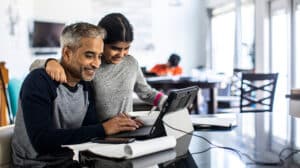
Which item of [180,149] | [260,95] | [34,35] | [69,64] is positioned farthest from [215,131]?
[34,35]

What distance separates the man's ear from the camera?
1.32 meters

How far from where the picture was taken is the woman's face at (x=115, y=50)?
5.16 feet

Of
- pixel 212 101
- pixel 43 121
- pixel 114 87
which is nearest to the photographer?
pixel 43 121

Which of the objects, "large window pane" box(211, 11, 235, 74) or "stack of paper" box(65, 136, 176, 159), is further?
"large window pane" box(211, 11, 235, 74)

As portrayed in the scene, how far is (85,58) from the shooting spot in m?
1.31

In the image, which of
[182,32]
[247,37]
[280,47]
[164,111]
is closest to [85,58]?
[164,111]

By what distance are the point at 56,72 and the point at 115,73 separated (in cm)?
48

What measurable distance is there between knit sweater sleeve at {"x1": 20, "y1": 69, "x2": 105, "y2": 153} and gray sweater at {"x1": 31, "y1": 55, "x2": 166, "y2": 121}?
0.39 m

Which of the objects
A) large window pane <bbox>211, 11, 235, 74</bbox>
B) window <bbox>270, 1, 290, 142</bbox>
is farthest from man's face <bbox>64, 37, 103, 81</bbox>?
large window pane <bbox>211, 11, 235, 74</bbox>

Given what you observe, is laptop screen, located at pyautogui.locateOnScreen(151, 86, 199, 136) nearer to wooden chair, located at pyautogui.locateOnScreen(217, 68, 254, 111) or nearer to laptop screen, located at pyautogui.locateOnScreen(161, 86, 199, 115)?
laptop screen, located at pyautogui.locateOnScreen(161, 86, 199, 115)

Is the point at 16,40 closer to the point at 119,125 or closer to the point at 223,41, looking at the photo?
the point at 223,41

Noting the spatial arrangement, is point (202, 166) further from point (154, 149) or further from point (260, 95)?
point (260, 95)

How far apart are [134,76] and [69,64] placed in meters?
0.52

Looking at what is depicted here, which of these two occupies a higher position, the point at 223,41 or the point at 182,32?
the point at 182,32
